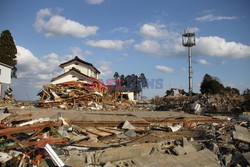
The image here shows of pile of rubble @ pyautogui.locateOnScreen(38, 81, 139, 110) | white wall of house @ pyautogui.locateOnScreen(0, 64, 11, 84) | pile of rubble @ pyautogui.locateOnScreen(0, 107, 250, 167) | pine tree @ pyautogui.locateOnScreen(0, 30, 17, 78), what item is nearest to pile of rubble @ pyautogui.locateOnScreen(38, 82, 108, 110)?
pile of rubble @ pyautogui.locateOnScreen(38, 81, 139, 110)

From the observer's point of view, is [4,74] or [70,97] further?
[4,74]

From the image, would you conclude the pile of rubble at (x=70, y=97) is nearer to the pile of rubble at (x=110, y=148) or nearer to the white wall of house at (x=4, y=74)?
the pile of rubble at (x=110, y=148)

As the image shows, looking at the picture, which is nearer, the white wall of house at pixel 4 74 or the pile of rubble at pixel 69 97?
the pile of rubble at pixel 69 97

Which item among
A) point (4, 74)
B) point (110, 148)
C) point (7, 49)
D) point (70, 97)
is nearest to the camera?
point (110, 148)

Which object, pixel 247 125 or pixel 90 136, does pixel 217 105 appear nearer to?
pixel 247 125

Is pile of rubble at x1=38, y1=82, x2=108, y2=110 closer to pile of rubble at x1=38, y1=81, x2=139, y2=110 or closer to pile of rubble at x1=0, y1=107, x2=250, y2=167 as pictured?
pile of rubble at x1=38, y1=81, x2=139, y2=110

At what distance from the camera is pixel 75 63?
3562cm

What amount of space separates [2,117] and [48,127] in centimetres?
328

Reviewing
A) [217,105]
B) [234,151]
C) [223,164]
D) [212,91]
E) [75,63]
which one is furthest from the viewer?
[212,91]

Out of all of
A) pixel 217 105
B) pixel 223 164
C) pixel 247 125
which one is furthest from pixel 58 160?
pixel 217 105

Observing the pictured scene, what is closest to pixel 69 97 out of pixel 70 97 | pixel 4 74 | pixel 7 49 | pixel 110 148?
pixel 70 97

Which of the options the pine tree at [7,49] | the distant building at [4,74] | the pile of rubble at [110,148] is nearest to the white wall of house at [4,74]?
the distant building at [4,74]

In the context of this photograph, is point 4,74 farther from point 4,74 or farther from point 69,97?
point 69,97

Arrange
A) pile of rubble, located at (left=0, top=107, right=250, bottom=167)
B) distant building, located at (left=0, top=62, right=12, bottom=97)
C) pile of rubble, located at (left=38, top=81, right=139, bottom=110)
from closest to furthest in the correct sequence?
pile of rubble, located at (left=0, top=107, right=250, bottom=167), pile of rubble, located at (left=38, top=81, right=139, bottom=110), distant building, located at (left=0, top=62, right=12, bottom=97)
